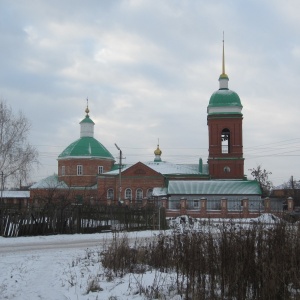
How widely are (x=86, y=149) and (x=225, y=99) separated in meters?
19.8

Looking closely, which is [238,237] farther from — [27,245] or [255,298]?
[27,245]

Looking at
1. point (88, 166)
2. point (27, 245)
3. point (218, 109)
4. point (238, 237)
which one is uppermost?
point (218, 109)

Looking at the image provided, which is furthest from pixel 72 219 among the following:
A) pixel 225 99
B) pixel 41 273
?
pixel 225 99

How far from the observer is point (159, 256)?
9531 millimetres

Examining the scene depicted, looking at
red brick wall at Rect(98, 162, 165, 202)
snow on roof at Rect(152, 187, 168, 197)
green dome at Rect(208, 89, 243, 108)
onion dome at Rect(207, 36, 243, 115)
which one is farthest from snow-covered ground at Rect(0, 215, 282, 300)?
green dome at Rect(208, 89, 243, 108)

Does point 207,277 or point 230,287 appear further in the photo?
point 207,277

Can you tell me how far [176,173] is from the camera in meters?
57.4

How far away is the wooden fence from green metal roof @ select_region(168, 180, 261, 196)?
24.6m

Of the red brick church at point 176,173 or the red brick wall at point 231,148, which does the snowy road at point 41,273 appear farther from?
the red brick wall at point 231,148

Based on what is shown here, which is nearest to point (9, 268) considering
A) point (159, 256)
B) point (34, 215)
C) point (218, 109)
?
point (159, 256)

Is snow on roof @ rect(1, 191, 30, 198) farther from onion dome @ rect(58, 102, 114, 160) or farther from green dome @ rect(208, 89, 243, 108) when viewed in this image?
green dome @ rect(208, 89, 243, 108)

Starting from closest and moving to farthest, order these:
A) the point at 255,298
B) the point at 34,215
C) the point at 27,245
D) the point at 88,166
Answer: the point at 255,298, the point at 27,245, the point at 34,215, the point at 88,166

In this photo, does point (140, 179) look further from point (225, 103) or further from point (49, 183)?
point (49, 183)

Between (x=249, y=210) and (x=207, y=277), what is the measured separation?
34538 millimetres
